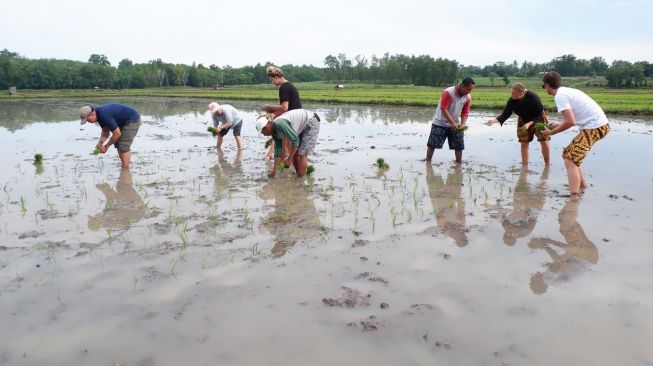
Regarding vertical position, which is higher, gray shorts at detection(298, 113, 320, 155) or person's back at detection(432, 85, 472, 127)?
person's back at detection(432, 85, 472, 127)

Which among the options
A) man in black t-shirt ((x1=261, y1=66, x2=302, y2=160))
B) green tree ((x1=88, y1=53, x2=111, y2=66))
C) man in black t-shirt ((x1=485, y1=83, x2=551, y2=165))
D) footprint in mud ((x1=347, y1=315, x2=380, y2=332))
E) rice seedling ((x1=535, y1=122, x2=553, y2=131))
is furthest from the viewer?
green tree ((x1=88, y1=53, x2=111, y2=66))

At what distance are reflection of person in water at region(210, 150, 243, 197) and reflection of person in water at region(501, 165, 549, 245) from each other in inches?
150

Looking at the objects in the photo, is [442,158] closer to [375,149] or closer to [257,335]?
[375,149]

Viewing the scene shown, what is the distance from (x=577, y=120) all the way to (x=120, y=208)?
607cm

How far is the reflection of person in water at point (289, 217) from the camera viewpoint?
182 inches

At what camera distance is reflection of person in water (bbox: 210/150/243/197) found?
6.93 metres

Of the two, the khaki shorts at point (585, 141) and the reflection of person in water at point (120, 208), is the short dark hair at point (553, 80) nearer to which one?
the khaki shorts at point (585, 141)

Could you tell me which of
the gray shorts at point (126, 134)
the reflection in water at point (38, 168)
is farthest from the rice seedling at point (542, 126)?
the reflection in water at point (38, 168)

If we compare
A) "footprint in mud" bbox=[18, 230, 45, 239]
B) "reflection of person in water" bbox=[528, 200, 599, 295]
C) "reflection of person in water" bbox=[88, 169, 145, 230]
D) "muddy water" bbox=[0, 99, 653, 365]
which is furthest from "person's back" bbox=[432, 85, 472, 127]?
"footprint in mud" bbox=[18, 230, 45, 239]

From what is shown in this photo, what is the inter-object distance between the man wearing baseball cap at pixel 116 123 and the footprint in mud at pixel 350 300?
5.97 m

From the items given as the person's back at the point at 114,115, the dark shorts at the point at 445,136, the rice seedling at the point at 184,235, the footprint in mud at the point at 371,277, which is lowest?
the footprint in mud at the point at 371,277

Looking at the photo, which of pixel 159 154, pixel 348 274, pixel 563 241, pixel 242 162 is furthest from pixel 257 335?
pixel 159 154

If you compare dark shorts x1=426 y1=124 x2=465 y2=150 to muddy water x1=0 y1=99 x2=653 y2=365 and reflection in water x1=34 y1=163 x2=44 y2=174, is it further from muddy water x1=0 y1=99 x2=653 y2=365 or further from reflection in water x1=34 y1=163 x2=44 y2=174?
reflection in water x1=34 y1=163 x2=44 y2=174

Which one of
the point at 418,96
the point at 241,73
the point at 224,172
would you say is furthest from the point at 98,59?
the point at 224,172
